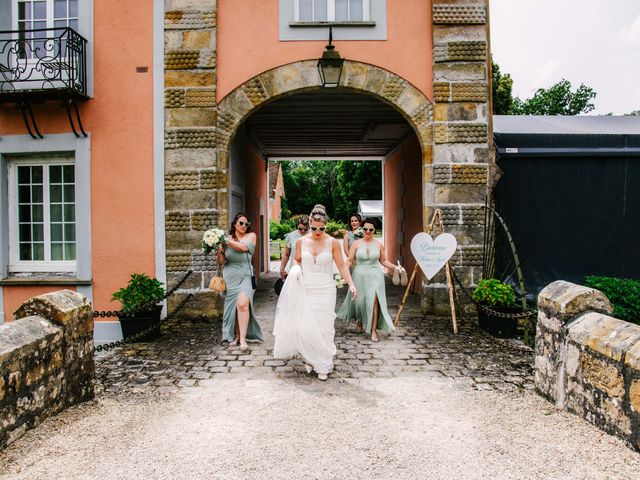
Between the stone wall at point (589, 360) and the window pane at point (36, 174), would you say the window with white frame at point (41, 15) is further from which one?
the stone wall at point (589, 360)

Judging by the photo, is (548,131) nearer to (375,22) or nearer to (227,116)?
(375,22)

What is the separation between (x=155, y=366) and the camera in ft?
18.8

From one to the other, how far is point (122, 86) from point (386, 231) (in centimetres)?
1094

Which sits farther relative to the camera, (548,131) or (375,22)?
(548,131)

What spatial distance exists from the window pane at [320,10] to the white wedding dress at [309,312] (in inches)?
180

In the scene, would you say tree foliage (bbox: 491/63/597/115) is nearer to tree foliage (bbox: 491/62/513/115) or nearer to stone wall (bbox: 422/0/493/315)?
tree foliage (bbox: 491/62/513/115)

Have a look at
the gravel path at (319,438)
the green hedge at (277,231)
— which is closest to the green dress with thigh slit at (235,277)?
the gravel path at (319,438)

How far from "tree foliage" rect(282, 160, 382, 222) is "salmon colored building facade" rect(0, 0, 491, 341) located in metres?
34.1

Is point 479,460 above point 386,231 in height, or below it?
below

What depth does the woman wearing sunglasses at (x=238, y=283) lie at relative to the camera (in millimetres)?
6477

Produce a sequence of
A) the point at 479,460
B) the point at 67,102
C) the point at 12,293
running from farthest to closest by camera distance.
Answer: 1. the point at 12,293
2. the point at 67,102
3. the point at 479,460

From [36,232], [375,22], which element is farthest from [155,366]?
[375,22]

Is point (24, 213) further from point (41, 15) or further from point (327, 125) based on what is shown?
point (327, 125)

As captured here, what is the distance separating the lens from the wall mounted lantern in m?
7.64
